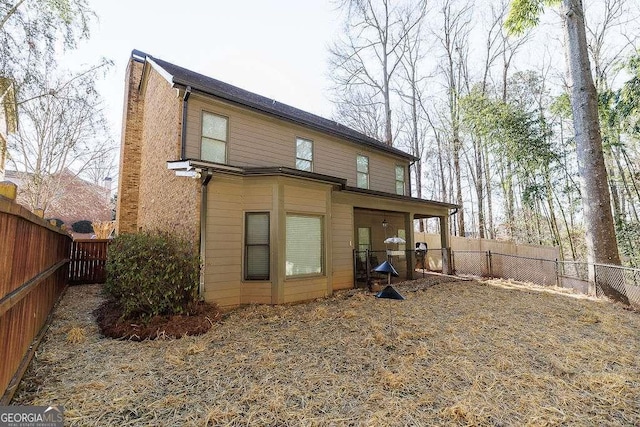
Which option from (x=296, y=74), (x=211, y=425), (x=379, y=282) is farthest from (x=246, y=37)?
(x=211, y=425)

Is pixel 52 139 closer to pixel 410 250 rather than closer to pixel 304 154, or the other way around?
pixel 304 154

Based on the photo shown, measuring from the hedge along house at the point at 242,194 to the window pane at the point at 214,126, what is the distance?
0.03 metres

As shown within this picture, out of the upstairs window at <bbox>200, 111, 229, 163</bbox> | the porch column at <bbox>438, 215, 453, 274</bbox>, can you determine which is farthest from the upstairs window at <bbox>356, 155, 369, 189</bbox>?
the upstairs window at <bbox>200, 111, 229, 163</bbox>

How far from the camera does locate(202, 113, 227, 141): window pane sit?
7.20m

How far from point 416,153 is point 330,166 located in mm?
11661

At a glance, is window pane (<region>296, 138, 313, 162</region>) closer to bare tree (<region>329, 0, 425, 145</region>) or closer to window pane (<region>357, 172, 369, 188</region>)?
window pane (<region>357, 172, 369, 188</region>)

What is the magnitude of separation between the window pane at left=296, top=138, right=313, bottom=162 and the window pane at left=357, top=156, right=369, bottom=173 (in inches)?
98.7

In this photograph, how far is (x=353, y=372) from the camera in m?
→ 3.44

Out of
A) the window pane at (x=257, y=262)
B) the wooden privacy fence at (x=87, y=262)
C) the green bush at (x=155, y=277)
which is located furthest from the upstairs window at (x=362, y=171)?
the wooden privacy fence at (x=87, y=262)

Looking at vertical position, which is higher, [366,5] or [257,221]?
[366,5]

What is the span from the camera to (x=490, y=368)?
3500 mm

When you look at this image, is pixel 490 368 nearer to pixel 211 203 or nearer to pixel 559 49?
pixel 211 203

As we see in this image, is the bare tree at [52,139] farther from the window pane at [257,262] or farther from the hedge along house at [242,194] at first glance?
the window pane at [257,262]

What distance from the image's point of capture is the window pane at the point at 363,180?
11318 millimetres
